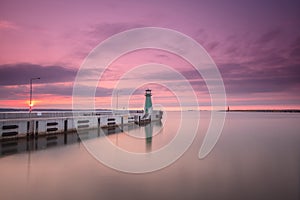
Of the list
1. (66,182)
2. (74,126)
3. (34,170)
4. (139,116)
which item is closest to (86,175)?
(66,182)

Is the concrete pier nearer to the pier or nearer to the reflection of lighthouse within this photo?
the pier

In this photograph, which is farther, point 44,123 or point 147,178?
point 44,123

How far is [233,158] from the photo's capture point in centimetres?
2188

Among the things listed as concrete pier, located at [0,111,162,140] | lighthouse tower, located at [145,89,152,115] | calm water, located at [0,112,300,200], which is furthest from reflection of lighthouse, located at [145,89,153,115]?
calm water, located at [0,112,300,200]

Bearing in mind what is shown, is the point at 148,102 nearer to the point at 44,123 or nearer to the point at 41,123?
the point at 44,123

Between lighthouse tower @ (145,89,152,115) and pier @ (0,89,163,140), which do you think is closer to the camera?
pier @ (0,89,163,140)

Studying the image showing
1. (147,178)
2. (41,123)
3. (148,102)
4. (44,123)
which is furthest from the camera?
(148,102)

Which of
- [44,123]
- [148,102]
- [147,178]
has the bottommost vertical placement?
[147,178]

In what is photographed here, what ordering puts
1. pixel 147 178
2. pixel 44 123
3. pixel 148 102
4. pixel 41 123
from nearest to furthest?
pixel 147 178
pixel 41 123
pixel 44 123
pixel 148 102

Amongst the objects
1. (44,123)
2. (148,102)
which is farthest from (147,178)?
(148,102)

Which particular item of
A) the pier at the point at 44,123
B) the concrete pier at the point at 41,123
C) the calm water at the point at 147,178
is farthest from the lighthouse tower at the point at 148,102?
the calm water at the point at 147,178

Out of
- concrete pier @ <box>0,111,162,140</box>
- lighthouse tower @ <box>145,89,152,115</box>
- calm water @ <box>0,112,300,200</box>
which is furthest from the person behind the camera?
lighthouse tower @ <box>145,89,152,115</box>

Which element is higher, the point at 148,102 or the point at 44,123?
the point at 148,102

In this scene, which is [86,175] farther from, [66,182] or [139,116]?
[139,116]
